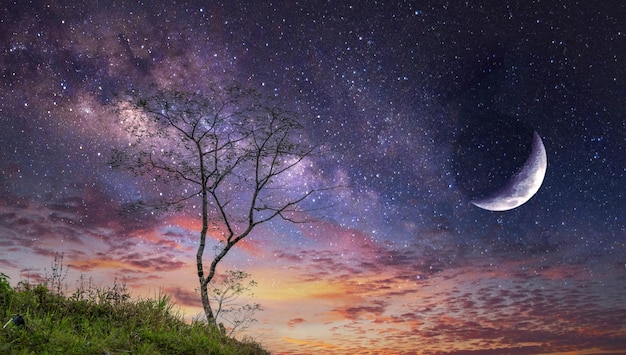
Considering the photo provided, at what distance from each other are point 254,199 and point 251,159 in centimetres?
237

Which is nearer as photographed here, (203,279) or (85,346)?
(85,346)

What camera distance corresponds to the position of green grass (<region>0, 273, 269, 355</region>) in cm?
912

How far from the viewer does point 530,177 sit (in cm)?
3003

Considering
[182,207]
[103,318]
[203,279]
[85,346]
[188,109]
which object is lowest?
[85,346]

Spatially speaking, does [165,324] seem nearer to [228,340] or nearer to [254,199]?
[228,340]

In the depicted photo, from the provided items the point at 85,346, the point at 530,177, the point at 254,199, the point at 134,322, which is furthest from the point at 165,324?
the point at 530,177

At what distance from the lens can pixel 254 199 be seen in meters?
23.0

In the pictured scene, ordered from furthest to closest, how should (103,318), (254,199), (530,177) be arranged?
(530,177) < (254,199) < (103,318)

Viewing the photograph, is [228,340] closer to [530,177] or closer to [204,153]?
[204,153]

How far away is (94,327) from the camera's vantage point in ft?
37.2

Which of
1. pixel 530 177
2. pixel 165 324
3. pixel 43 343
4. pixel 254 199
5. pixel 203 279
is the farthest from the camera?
pixel 530 177

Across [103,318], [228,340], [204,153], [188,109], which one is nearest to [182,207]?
[204,153]

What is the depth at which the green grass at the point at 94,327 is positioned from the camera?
29.9ft

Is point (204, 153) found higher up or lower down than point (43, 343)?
higher up
